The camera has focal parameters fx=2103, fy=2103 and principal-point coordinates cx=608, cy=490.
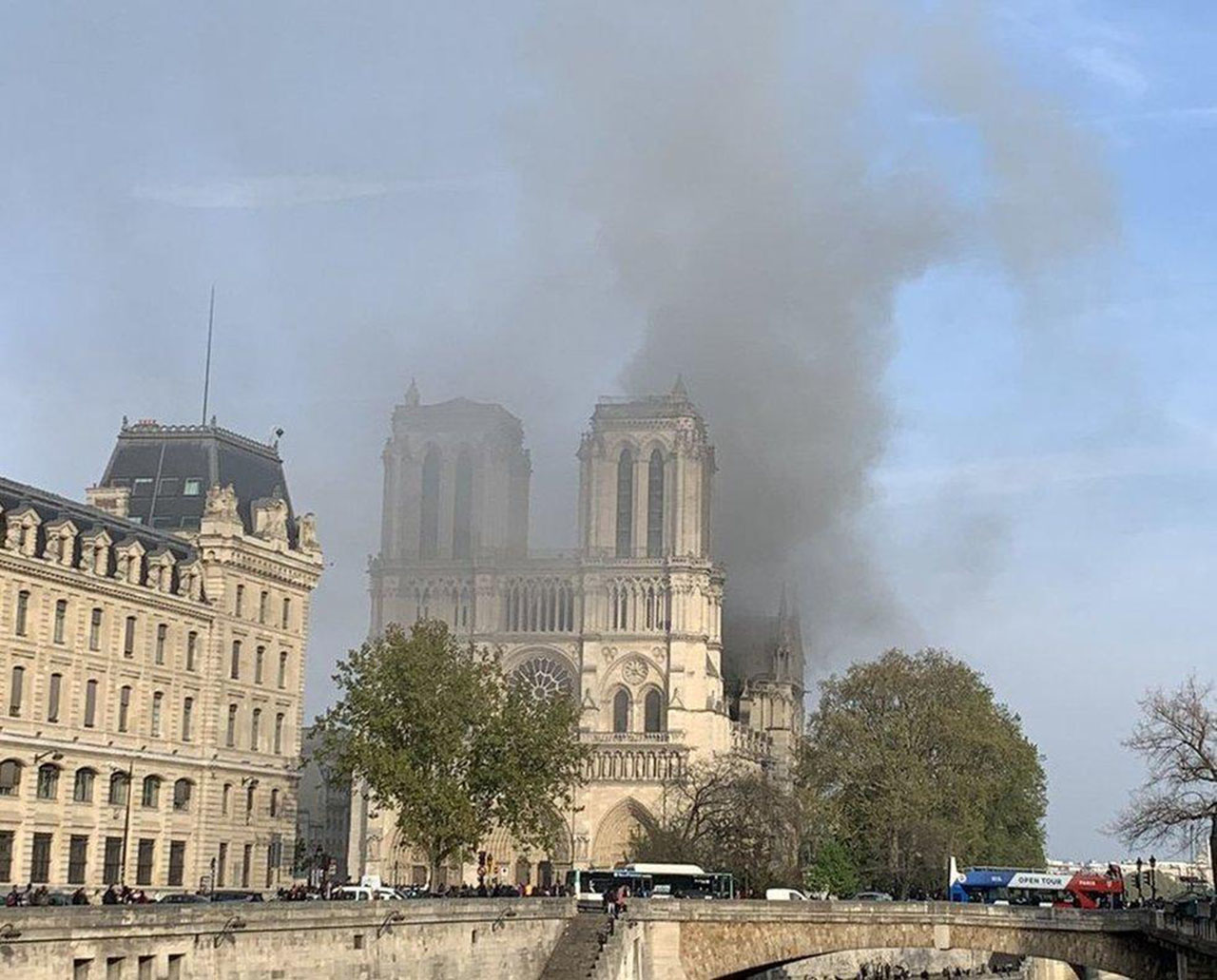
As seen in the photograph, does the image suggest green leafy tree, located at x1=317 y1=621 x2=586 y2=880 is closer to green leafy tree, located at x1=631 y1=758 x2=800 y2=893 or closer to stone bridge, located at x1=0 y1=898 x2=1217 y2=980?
stone bridge, located at x1=0 y1=898 x2=1217 y2=980

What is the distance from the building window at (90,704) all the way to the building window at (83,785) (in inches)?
75.0

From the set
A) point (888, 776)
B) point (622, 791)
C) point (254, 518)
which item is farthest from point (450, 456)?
point (254, 518)

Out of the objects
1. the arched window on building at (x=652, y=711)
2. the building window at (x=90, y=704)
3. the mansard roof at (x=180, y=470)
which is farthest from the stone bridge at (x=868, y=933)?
the arched window on building at (x=652, y=711)

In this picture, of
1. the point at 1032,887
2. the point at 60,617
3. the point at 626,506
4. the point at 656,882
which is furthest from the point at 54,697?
the point at 626,506

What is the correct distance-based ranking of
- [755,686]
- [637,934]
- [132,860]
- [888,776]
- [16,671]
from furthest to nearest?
[755,686] < [888,776] < [132,860] < [16,671] < [637,934]

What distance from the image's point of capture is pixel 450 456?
169 m

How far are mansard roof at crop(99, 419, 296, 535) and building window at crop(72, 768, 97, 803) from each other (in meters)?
15.7

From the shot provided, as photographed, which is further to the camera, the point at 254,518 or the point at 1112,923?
the point at 254,518

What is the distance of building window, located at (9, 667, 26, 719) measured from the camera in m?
81.2

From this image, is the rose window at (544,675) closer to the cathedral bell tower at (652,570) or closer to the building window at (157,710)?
the cathedral bell tower at (652,570)

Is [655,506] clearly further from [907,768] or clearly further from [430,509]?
[907,768]

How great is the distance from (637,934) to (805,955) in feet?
23.7

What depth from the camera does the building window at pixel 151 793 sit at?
295ft

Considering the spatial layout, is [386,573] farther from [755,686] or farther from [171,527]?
[171,527]
